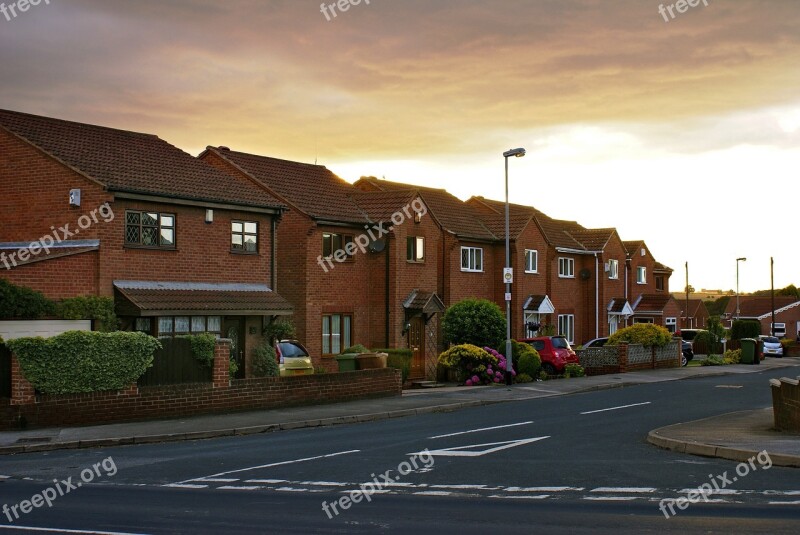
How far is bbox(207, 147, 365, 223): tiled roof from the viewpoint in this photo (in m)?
37.5

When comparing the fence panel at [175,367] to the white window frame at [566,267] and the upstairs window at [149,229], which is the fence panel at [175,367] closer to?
the upstairs window at [149,229]

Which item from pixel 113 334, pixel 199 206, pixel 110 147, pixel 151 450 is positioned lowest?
pixel 151 450

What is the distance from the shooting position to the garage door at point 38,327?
2398 cm

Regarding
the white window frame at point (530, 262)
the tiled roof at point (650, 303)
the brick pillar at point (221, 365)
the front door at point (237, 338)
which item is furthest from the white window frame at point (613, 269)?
the brick pillar at point (221, 365)

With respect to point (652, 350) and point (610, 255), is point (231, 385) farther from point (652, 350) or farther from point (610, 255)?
point (610, 255)

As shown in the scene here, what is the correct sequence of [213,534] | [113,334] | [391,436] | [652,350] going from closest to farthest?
[213,534]
[391,436]
[113,334]
[652,350]

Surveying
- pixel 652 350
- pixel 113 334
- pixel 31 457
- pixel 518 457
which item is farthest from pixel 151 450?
pixel 652 350

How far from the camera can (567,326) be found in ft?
187

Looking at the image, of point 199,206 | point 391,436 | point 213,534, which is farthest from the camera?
point 199,206

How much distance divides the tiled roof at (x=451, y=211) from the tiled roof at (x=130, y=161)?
42.1ft

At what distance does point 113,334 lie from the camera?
867 inches

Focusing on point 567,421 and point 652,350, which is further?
point 652,350

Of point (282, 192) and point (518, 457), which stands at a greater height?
point (282, 192)

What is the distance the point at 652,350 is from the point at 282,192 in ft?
65.3
